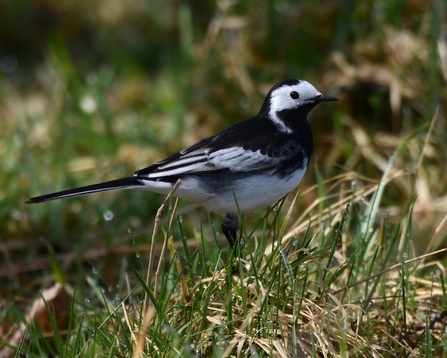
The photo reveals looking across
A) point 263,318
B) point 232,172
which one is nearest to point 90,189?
point 232,172

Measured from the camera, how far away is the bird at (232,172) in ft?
9.72

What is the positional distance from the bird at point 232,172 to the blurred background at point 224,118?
98cm

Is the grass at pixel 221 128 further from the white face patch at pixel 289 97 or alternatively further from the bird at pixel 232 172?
the white face patch at pixel 289 97

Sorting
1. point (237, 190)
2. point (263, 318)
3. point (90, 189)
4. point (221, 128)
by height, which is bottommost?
point (221, 128)

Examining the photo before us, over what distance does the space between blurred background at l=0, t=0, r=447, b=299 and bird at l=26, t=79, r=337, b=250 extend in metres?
0.98

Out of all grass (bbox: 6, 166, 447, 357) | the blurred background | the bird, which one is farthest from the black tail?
the blurred background

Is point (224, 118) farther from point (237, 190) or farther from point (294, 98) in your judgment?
point (237, 190)

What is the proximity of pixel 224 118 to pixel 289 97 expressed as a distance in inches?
78.4

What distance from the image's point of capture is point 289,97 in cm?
324

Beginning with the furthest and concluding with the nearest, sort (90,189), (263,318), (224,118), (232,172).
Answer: (224,118) → (232,172) → (90,189) → (263,318)

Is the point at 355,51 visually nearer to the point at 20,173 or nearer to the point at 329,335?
the point at 20,173

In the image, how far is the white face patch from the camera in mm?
3217

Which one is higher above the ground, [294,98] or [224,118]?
Result: [294,98]

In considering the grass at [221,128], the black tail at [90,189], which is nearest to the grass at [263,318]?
the grass at [221,128]
